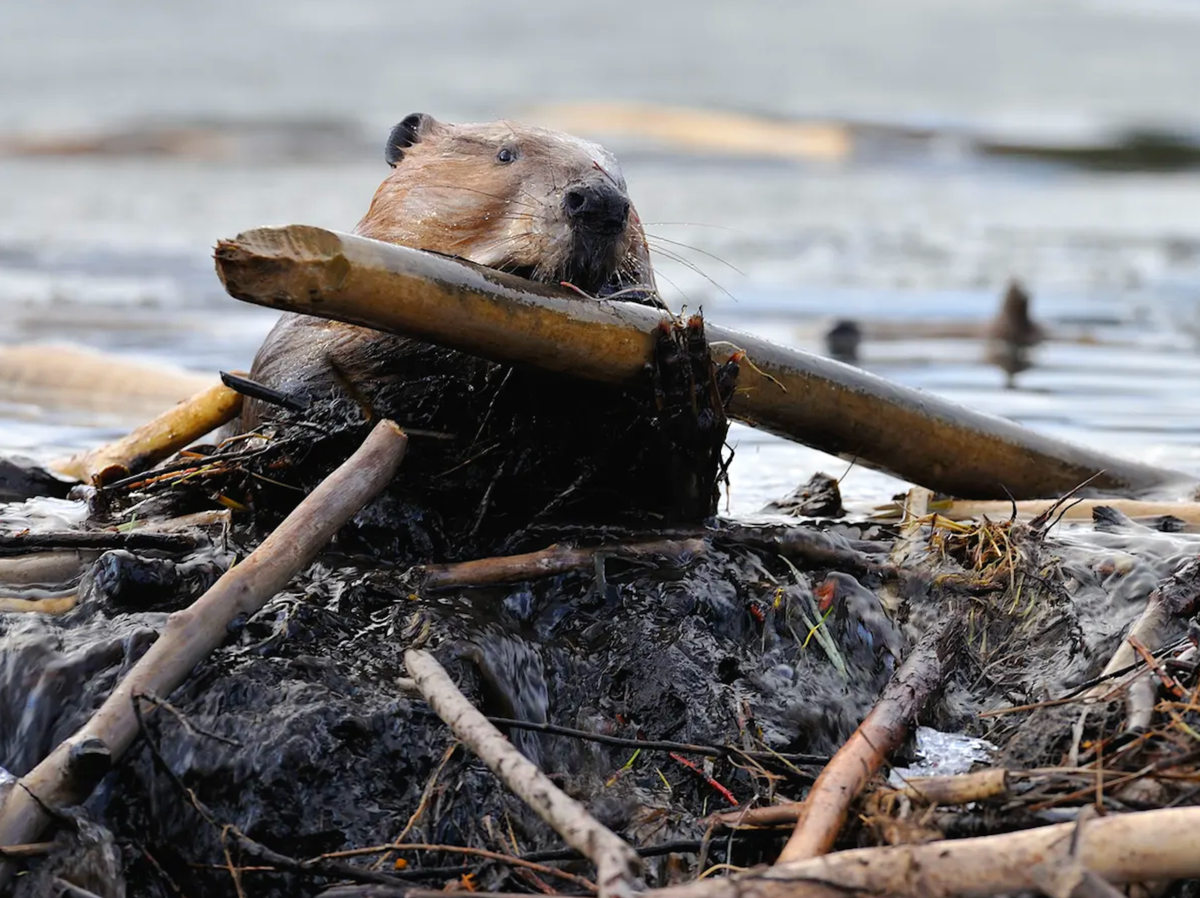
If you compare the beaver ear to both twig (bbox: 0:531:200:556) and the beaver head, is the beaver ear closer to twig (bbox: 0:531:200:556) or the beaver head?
the beaver head

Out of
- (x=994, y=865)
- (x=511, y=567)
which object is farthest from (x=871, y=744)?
(x=511, y=567)

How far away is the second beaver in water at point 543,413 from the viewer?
304 cm

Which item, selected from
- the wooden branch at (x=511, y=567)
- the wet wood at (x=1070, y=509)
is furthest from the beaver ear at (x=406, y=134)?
the wet wood at (x=1070, y=509)

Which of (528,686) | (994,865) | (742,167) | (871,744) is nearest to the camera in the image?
(994,865)

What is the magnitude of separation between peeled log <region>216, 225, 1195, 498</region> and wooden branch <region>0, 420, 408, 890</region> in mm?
248

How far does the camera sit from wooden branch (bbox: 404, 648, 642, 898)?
6.36 ft

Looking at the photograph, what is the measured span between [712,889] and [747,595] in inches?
43.7

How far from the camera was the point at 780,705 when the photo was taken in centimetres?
280

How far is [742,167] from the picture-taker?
57.9 feet

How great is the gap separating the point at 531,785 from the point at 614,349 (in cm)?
102

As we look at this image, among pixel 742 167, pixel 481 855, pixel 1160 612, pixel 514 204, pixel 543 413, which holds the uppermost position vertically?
pixel 514 204

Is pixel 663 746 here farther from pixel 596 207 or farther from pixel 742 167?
pixel 742 167

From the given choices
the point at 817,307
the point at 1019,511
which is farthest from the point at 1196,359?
the point at 1019,511

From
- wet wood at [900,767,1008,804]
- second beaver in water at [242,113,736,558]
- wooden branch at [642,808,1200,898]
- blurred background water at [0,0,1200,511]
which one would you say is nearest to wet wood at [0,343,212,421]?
blurred background water at [0,0,1200,511]
